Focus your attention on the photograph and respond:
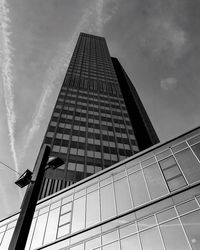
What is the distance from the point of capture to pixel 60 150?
42.8 m

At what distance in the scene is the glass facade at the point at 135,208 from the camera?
38.8 ft

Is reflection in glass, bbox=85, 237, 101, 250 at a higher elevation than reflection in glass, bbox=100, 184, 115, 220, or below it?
below

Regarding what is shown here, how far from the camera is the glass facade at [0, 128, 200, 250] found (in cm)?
1183

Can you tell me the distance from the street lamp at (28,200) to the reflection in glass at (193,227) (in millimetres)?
8591

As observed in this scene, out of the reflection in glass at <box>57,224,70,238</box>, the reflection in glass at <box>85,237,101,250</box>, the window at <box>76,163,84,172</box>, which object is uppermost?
the window at <box>76,163,84,172</box>

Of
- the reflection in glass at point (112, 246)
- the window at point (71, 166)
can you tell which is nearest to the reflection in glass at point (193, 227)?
the reflection in glass at point (112, 246)

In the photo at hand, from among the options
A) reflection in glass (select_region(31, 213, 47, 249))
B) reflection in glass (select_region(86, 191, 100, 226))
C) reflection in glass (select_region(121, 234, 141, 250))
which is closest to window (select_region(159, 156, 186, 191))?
reflection in glass (select_region(121, 234, 141, 250))

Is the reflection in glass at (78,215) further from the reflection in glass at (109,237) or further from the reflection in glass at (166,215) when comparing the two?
the reflection in glass at (166,215)

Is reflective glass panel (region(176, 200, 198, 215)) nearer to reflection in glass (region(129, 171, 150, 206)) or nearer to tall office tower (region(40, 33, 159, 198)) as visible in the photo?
reflection in glass (region(129, 171, 150, 206))

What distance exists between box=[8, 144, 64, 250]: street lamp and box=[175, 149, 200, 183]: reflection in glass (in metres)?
10.5

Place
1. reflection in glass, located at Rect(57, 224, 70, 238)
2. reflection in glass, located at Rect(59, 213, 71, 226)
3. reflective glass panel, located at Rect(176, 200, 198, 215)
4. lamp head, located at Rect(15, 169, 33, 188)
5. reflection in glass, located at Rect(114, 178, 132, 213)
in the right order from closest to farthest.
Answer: lamp head, located at Rect(15, 169, 33, 188), reflective glass panel, located at Rect(176, 200, 198, 215), reflection in glass, located at Rect(114, 178, 132, 213), reflection in glass, located at Rect(57, 224, 70, 238), reflection in glass, located at Rect(59, 213, 71, 226)

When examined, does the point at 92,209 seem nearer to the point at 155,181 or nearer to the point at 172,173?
the point at 155,181

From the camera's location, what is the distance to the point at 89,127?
5159cm

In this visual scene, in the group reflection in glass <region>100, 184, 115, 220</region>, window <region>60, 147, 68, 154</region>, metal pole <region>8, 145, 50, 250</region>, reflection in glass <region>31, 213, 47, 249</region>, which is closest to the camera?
metal pole <region>8, 145, 50, 250</region>
